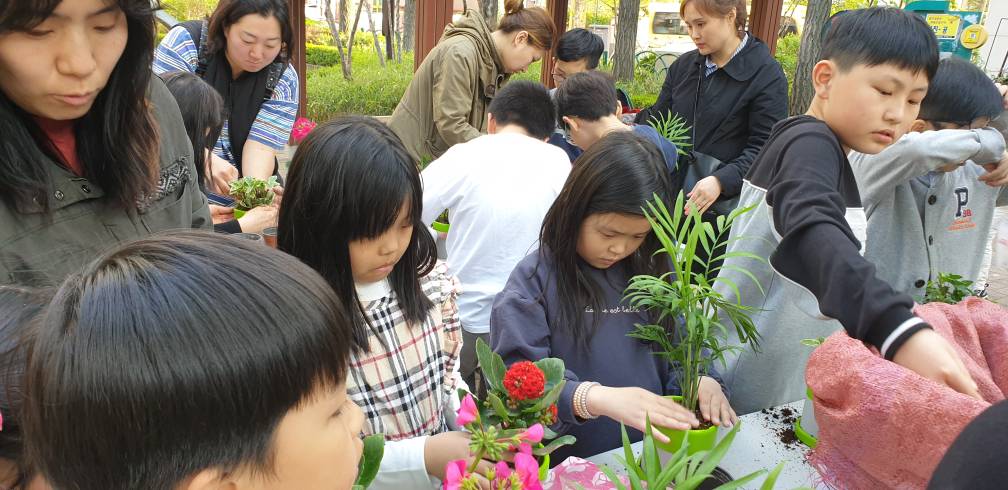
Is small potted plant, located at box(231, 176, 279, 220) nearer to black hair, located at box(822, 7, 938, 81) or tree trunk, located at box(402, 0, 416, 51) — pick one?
black hair, located at box(822, 7, 938, 81)

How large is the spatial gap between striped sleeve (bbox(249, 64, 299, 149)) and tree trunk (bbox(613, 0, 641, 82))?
6131 millimetres

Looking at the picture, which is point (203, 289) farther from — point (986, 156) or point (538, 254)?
point (986, 156)

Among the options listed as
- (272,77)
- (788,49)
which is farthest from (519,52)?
(788,49)

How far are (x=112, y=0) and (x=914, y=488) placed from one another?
1.51m

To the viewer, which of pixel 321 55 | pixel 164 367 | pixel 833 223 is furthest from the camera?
pixel 321 55

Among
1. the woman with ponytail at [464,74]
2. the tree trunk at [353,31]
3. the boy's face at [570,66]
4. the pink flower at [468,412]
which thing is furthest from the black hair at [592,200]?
the tree trunk at [353,31]

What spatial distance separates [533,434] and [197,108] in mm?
1788

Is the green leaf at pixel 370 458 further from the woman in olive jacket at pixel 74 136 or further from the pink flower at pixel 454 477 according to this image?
the woman in olive jacket at pixel 74 136

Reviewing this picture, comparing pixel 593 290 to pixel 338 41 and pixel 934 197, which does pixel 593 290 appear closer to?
pixel 934 197

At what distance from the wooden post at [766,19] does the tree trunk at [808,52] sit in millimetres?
415

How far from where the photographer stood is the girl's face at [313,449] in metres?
0.73

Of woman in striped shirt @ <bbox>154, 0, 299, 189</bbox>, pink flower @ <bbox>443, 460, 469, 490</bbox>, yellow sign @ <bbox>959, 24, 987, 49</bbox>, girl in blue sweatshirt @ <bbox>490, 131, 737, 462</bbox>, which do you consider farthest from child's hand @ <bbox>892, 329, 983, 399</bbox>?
yellow sign @ <bbox>959, 24, 987, 49</bbox>

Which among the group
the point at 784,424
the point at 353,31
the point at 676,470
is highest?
the point at 353,31

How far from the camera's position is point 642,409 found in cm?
133
